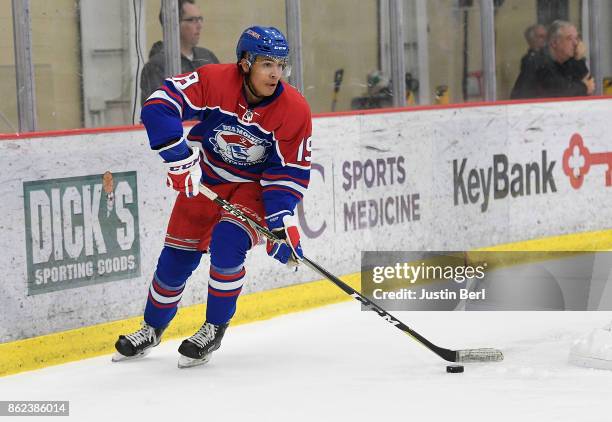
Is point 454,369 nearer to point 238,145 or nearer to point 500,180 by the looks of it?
point 238,145

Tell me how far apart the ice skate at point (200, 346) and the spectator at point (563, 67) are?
349 cm

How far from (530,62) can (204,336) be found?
360 cm

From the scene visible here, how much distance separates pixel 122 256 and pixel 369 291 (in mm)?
1581

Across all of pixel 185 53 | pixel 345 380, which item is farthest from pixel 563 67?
pixel 345 380

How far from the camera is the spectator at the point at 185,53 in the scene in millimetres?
5012

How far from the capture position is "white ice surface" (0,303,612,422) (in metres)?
3.39

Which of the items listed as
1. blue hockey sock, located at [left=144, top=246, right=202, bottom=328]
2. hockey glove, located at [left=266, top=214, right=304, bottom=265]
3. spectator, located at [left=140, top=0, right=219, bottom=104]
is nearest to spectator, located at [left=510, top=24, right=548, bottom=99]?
spectator, located at [left=140, top=0, right=219, bottom=104]

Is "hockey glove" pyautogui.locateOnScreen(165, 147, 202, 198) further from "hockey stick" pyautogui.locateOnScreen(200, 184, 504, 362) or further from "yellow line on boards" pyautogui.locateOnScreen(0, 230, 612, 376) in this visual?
"yellow line on boards" pyautogui.locateOnScreen(0, 230, 612, 376)

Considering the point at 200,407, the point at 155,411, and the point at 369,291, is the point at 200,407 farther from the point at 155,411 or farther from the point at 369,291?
the point at 369,291

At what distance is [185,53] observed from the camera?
16.9 ft

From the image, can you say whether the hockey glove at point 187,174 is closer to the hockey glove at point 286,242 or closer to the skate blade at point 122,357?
the hockey glove at point 286,242

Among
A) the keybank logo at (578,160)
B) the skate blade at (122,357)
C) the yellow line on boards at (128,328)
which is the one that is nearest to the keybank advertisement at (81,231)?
the yellow line on boards at (128,328)

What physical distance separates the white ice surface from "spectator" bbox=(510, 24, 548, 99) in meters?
2.31

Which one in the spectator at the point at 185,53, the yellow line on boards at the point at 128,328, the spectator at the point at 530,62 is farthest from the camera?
the spectator at the point at 530,62
